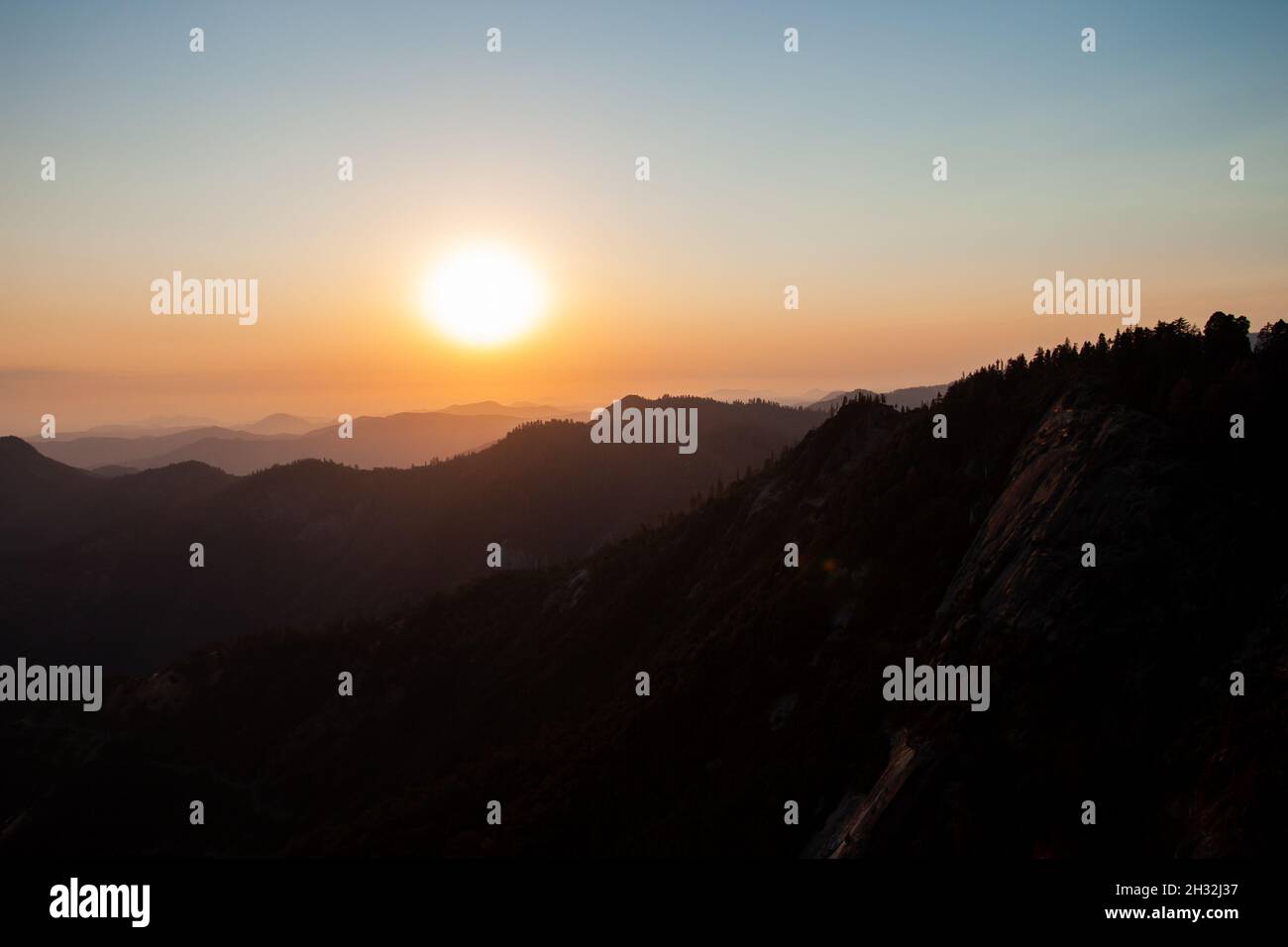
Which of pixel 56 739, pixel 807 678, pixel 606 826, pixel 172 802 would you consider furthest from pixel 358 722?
pixel 807 678

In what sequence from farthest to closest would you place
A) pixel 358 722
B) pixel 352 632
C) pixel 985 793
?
pixel 352 632, pixel 358 722, pixel 985 793

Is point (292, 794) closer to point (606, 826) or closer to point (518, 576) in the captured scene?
point (518, 576)

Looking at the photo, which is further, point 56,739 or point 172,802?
point 56,739

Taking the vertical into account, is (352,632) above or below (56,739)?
above

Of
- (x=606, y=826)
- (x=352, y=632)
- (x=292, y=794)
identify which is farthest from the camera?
(x=352, y=632)
